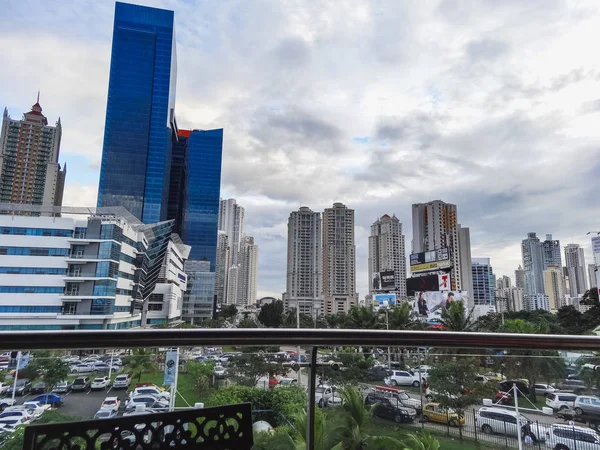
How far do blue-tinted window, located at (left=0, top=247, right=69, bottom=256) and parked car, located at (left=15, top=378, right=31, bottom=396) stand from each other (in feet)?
107

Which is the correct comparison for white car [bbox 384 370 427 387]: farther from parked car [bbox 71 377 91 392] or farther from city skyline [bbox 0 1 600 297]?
city skyline [bbox 0 1 600 297]

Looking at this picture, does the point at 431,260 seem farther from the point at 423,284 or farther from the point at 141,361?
the point at 141,361

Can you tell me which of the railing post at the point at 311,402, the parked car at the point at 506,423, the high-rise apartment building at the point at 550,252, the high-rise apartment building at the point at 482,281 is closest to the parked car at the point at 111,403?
the railing post at the point at 311,402

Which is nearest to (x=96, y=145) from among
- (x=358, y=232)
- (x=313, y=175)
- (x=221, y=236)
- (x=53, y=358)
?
(x=221, y=236)

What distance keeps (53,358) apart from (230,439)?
0.59m

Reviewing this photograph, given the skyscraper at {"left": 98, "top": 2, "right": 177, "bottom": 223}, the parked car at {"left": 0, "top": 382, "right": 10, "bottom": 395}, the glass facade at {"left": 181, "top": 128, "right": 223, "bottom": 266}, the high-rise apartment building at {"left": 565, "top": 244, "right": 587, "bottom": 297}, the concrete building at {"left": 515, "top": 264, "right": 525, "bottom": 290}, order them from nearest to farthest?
the parked car at {"left": 0, "top": 382, "right": 10, "bottom": 395}, the high-rise apartment building at {"left": 565, "top": 244, "right": 587, "bottom": 297}, the skyscraper at {"left": 98, "top": 2, "right": 177, "bottom": 223}, the concrete building at {"left": 515, "top": 264, "right": 525, "bottom": 290}, the glass facade at {"left": 181, "top": 128, "right": 223, "bottom": 266}

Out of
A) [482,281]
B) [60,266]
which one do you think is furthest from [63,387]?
[482,281]

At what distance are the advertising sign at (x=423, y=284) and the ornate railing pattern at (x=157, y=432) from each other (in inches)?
1169

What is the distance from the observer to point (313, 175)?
4125 cm

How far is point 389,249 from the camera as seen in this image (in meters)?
54.1

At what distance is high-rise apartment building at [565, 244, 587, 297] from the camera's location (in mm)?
42025

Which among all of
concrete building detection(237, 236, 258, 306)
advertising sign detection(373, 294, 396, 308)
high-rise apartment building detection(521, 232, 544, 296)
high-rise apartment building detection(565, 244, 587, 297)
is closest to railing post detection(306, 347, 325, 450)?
advertising sign detection(373, 294, 396, 308)

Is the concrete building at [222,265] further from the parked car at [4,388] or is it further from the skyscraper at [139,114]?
the parked car at [4,388]

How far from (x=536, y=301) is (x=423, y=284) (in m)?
28.1
